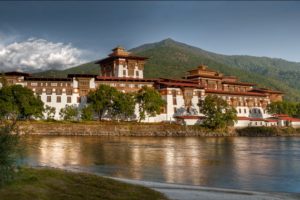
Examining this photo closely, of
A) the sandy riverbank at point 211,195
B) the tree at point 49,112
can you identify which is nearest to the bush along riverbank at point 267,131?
the tree at point 49,112

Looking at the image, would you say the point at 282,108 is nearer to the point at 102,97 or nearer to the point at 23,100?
the point at 102,97

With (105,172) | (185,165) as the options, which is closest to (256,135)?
(185,165)

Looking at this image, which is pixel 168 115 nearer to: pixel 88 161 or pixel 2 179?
pixel 88 161

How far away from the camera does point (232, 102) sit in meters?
131

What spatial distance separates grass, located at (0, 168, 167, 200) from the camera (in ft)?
46.3

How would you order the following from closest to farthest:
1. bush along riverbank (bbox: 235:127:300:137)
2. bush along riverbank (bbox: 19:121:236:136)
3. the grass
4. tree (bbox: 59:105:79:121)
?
the grass → bush along riverbank (bbox: 19:121:236:136) → tree (bbox: 59:105:79:121) → bush along riverbank (bbox: 235:127:300:137)

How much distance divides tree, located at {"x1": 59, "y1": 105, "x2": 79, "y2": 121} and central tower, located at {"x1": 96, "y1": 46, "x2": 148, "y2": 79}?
24.5m

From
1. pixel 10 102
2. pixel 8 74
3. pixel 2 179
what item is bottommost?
pixel 2 179

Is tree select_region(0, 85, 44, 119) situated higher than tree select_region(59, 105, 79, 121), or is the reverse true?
tree select_region(0, 85, 44, 119)

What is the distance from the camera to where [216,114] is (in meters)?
106

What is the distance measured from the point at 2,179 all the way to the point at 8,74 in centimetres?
9356

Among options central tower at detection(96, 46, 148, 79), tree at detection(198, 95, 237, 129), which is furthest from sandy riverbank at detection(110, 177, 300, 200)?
central tower at detection(96, 46, 148, 79)

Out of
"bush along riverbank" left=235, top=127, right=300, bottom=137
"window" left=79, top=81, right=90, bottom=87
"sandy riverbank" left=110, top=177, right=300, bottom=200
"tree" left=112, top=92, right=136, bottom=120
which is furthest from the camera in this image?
"bush along riverbank" left=235, top=127, right=300, bottom=137

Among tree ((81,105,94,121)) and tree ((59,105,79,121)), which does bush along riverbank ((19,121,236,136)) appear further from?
tree ((59,105,79,121))
